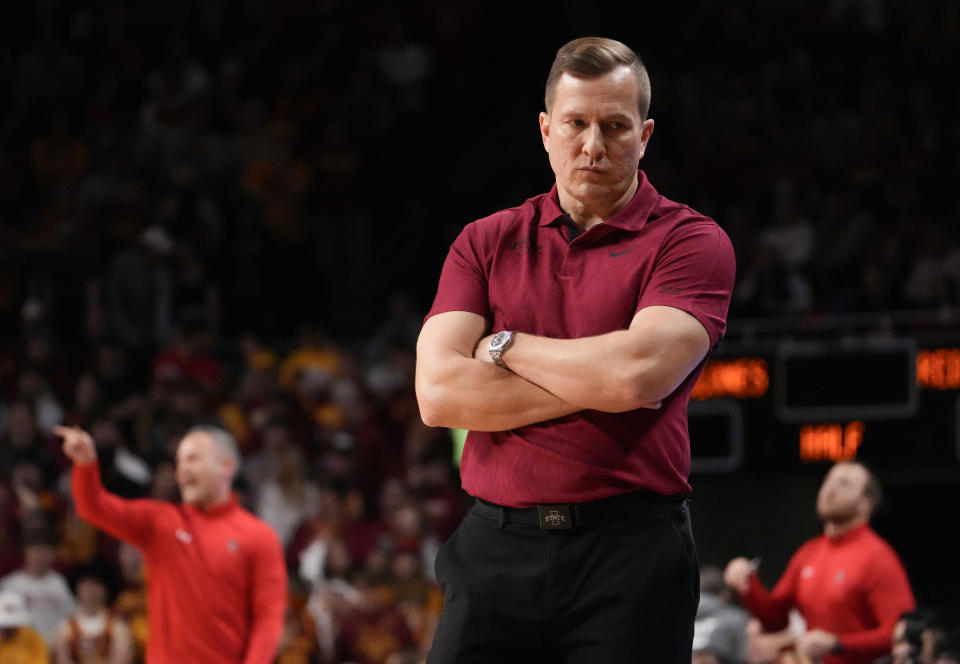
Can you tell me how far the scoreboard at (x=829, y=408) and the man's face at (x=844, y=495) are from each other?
7.76ft

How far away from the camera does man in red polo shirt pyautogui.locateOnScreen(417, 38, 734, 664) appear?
322 centimetres

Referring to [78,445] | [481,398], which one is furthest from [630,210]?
[78,445]

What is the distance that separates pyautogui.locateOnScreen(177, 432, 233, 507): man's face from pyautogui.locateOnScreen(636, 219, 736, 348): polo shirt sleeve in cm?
391

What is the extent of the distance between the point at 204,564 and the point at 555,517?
389 centimetres

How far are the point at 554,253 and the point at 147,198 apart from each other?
11680 millimetres

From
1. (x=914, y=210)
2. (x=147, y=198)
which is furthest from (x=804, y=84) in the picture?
(x=147, y=198)

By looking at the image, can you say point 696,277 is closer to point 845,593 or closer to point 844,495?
point 845,593

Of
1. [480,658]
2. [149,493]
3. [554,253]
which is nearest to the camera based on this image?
[480,658]

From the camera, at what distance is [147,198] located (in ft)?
47.7

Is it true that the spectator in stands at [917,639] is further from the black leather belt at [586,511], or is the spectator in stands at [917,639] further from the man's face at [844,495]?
the black leather belt at [586,511]

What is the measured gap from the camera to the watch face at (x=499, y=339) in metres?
3.38

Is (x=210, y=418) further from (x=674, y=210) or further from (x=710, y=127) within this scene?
(x=674, y=210)

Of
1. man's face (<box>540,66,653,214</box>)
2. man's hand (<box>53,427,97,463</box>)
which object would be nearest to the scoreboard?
man's hand (<box>53,427,97,463</box>)

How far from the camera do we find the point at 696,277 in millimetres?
3393
